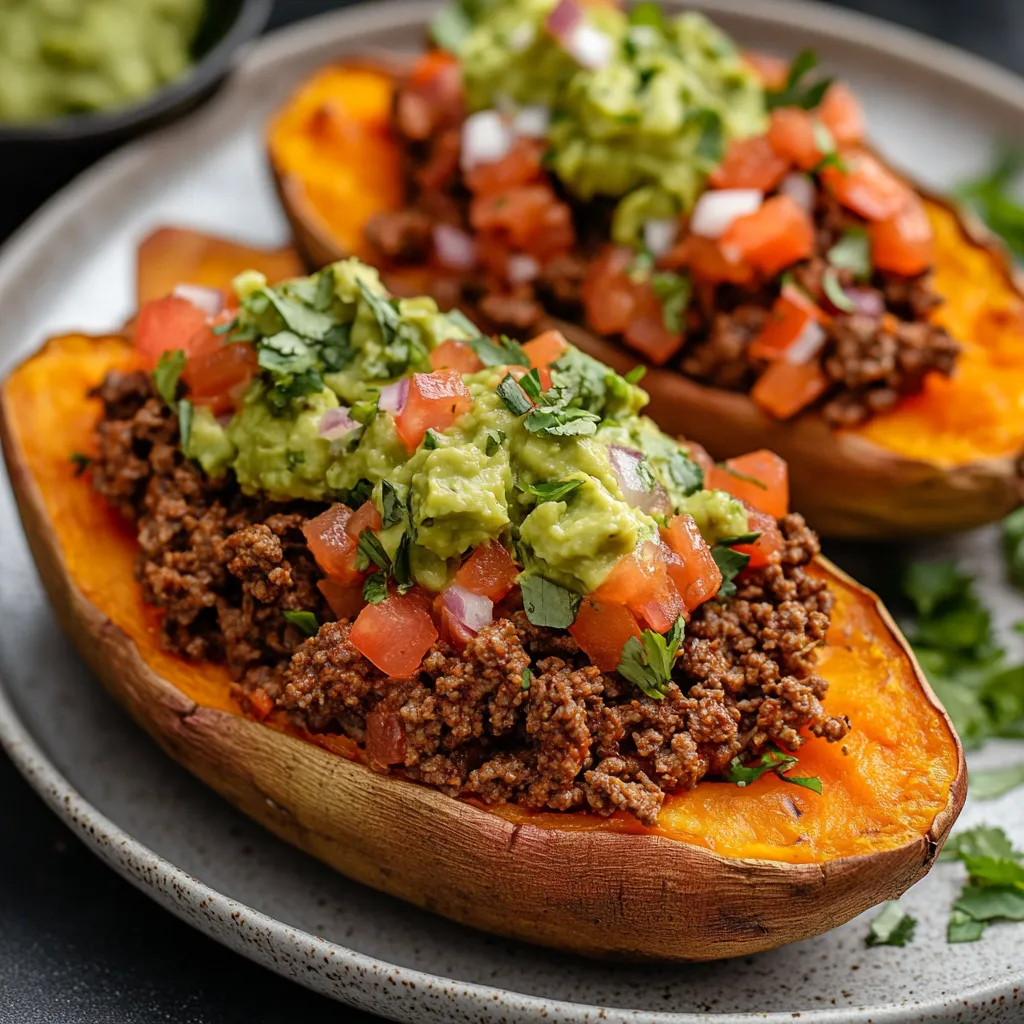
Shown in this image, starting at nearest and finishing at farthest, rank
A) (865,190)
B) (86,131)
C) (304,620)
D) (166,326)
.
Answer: (304,620) → (166,326) → (865,190) → (86,131)

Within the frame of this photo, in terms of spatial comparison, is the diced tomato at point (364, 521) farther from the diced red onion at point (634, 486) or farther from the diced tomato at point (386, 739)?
the diced red onion at point (634, 486)

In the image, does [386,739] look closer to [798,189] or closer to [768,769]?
[768,769]

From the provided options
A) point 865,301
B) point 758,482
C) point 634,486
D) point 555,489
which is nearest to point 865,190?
point 865,301

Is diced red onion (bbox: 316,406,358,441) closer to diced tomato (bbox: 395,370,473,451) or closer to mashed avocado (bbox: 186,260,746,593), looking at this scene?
mashed avocado (bbox: 186,260,746,593)

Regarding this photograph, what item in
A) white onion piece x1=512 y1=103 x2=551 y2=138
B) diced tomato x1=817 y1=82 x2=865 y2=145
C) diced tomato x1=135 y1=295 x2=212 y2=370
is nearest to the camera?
diced tomato x1=135 y1=295 x2=212 y2=370

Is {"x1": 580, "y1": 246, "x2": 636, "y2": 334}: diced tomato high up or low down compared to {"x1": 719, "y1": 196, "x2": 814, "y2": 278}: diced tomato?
down

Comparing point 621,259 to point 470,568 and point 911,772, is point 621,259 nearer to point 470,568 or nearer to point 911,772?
point 470,568

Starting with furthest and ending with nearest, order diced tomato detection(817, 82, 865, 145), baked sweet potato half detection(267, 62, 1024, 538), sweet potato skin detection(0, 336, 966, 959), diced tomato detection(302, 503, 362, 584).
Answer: diced tomato detection(817, 82, 865, 145) < baked sweet potato half detection(267, 62, 1024, 538) < diced tomato detection(302, 503, 362, 584) < sweet potato skin detection(0, 336, 966, 959)

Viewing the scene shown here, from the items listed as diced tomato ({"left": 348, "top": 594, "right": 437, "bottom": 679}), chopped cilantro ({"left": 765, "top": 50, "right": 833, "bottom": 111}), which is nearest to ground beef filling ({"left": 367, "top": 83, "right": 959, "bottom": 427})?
chopped cilantro ({"left": 765, "top": 50, "right": 833, "bottom": 111})
